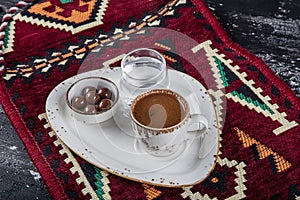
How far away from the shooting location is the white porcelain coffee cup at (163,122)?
3.01 feet

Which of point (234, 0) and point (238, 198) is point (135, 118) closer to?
point (238, 198)

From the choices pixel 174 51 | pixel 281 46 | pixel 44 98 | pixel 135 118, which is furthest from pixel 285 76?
pixel 44 98

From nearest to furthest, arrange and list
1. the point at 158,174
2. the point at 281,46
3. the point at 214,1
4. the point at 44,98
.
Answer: the point at 158,174 < the point at 44,98 < the point at 281,46 < the point at 214,1

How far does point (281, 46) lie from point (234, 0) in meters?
0.18

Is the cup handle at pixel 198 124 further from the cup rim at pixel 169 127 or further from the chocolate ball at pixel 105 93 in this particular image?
the chocolate ball at pixel 105 93

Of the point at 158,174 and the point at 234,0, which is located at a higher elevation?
the point at 234,0

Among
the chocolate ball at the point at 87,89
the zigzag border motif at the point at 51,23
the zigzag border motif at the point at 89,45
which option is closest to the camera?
the chocolate ball at the point at 87,89

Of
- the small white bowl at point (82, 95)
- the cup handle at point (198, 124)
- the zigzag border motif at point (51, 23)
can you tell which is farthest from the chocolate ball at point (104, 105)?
the zigzag border motif at point (51, 23)

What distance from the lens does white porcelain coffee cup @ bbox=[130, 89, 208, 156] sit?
0.92 meters

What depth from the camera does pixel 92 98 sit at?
997 millimetres

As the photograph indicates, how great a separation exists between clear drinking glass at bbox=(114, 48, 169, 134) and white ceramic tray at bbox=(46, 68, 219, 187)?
0.08 feet

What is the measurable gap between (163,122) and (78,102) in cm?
17

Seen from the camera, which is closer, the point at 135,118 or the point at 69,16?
the point at 135,118

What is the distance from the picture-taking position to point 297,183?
0.95 m
